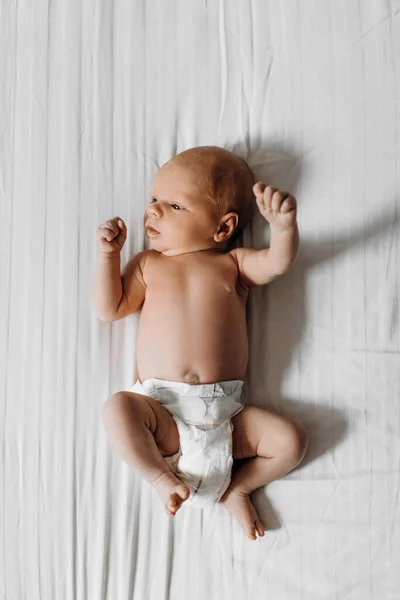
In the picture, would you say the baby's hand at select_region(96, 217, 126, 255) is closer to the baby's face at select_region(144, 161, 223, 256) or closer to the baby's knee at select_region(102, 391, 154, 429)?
the baby's face at select_region(144, 161, 223, 256)

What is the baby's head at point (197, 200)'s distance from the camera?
3.72ft

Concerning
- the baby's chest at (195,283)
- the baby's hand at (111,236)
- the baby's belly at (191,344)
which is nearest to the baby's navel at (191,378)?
the baby's belly at (191,344)

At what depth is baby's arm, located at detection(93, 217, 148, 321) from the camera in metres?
1.12

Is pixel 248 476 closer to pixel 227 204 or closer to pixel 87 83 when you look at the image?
pixel 227 204

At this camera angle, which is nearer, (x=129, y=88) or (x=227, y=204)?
(x=227, y=204)

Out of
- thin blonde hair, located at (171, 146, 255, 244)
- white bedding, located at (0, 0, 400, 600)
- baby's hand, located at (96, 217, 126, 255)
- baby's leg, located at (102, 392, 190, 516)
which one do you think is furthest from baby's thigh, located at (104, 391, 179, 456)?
thin blonde hair, located at (171, 146, 255, 244)

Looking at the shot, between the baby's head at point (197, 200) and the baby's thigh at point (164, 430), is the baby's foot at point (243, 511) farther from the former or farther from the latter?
the baby's head at point (197, 200)

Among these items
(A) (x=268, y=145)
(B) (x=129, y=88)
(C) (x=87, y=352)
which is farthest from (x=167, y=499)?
(B) (x=129, y=88)

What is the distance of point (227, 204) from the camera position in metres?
1.15

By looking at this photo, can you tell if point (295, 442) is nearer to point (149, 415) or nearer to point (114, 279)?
point (149, 415)

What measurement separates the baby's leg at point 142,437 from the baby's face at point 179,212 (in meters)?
0.28

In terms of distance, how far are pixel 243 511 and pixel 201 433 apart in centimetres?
16

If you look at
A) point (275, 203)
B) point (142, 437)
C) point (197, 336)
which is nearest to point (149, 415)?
point (142, 437)

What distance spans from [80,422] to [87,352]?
12cm
